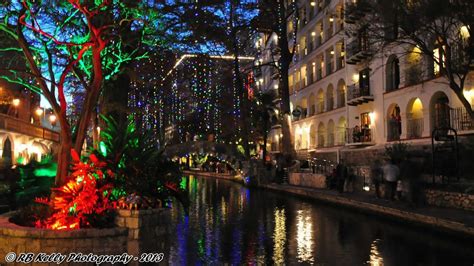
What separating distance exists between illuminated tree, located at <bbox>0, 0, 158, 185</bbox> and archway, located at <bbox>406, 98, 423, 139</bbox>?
19821mm

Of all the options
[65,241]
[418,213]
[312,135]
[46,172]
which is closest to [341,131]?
[312,135]

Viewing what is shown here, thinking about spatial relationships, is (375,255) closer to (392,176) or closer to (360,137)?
(392,176)

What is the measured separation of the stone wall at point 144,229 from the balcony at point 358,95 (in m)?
28.5

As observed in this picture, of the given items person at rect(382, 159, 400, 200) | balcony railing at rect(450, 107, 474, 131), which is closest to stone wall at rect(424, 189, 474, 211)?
person at rect(382, 159, 400, 200)

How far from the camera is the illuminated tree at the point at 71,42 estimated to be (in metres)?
12.7

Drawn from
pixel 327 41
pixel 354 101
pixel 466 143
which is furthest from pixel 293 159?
pixel 466 143

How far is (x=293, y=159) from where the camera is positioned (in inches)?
1588

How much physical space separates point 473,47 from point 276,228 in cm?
1217

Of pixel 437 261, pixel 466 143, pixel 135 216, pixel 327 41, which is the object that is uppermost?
pixel 327 41

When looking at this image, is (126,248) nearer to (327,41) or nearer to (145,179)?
(145,179)

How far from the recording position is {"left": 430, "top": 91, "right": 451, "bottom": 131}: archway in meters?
28.3

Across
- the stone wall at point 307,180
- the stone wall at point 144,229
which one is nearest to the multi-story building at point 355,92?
the stone wall at point 307,180

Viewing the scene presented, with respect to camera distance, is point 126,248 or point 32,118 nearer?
point 126,248

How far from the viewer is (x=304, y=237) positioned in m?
13.6
